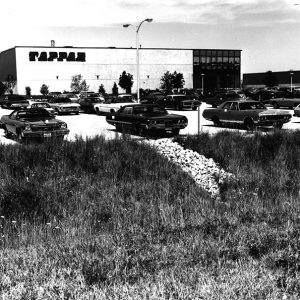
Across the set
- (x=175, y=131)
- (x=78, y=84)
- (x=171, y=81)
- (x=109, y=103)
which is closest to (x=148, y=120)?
(x=175, y=131)

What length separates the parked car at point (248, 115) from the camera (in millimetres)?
21656

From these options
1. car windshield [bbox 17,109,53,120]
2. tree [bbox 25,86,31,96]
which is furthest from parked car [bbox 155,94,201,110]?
tree [bbox 25,86,31,96]

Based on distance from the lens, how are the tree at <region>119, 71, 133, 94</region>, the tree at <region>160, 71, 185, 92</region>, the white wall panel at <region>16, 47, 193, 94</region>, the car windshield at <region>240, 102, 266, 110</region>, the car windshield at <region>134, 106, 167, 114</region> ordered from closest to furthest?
the car windshield at <region>134, 106, 167, 114</region>, the car windshield at <region>240, 102, 266, 110</region>, the tree at <region>119, 71, 133, 94</region>, the white wall panel at <region>16, 47, 193, 94</region>, the tree at <region>160, 71, 185, 92</region>

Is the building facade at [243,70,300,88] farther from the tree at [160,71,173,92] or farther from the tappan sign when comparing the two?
the tappan sign

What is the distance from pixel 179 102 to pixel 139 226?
3308cm

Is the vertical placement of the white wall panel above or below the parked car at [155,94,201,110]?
above

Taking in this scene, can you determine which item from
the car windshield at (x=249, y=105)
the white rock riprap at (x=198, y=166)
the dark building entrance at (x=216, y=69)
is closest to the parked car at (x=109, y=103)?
the car windshield at (x=249, y=105)

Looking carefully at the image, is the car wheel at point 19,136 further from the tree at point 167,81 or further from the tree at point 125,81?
the tree at point 167,81

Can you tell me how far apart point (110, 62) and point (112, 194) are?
85.2 m

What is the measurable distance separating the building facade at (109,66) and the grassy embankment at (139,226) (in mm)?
76226

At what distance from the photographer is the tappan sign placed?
3462 inches

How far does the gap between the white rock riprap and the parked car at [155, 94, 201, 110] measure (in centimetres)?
2266

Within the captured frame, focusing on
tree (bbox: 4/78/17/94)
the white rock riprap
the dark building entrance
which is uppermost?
the dark building entrance

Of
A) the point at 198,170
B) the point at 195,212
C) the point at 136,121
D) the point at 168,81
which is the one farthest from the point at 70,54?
the point at 195,212
